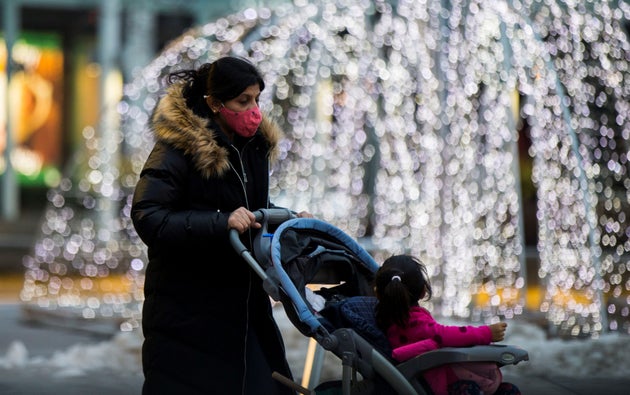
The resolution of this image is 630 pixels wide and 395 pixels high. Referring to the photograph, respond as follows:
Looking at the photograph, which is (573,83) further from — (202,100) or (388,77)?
(202,100)

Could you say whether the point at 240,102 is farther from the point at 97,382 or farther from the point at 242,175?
the point at 97,382

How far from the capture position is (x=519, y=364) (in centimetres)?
682

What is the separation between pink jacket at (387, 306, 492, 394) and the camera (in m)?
3.84

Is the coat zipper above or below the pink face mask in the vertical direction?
below

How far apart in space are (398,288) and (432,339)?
0.19 meters

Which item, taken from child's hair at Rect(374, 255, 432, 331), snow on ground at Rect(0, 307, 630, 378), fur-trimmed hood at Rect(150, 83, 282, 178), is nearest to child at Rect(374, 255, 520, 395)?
child's hair at Rect(374, 255, 432, 331)

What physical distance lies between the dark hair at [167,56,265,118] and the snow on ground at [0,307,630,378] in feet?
9.10

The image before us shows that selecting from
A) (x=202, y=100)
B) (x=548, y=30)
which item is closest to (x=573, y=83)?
(x=548, y=30)

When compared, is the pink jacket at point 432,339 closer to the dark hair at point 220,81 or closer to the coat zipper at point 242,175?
the coat zipper at point 242,175

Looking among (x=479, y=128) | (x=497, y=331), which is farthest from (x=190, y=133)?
(x=479, y=128)

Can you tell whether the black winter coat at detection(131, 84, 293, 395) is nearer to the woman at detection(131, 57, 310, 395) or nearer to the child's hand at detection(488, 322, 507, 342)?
the woman at detection(131, 57, 310, 395)

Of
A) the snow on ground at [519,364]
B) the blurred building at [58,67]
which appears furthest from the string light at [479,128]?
the blurred building at [58,67]

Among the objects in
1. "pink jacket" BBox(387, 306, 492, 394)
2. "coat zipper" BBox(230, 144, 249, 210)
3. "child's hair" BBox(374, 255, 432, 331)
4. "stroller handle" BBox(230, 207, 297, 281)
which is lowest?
"pink jacket" BBox(387, 306, 492, 394)

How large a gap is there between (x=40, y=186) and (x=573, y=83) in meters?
14.8
